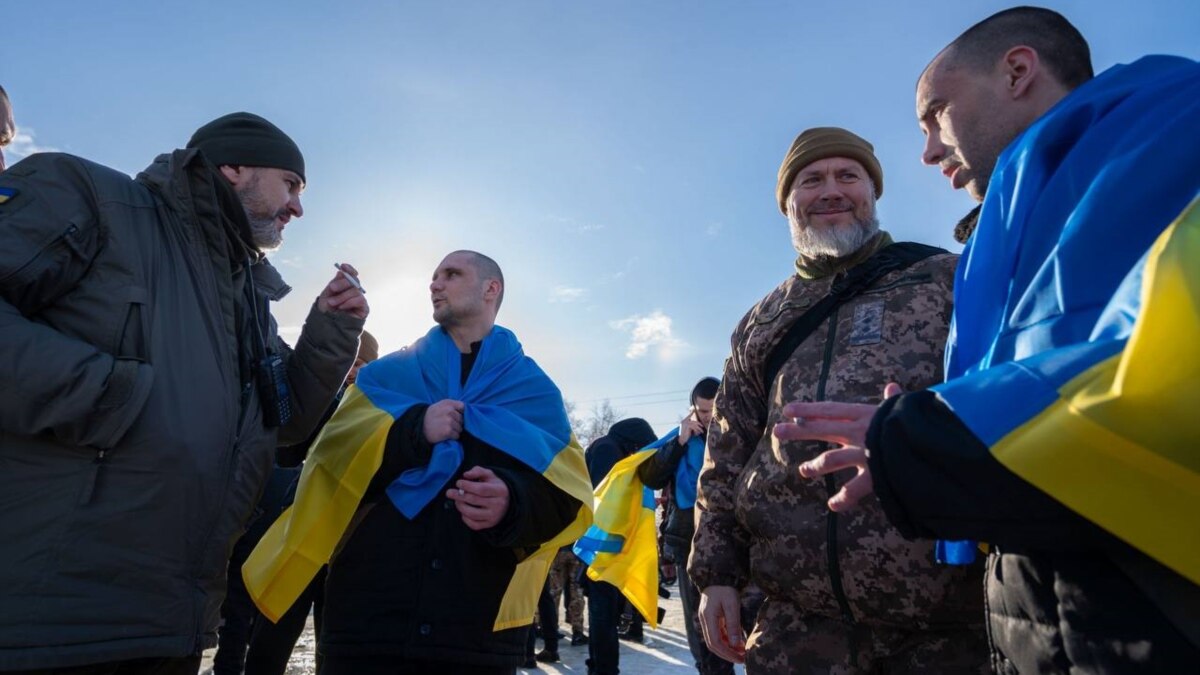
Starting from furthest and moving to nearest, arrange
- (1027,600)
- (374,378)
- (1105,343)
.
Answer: (374,378), (1027,600), (1105,343)

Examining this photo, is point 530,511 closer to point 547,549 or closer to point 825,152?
point 547,549

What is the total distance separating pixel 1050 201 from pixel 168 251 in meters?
2.42

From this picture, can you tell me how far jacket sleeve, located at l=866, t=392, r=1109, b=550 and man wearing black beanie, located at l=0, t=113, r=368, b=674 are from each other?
6.28ft

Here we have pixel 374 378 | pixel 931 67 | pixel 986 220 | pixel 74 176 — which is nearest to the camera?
pixel 986 220

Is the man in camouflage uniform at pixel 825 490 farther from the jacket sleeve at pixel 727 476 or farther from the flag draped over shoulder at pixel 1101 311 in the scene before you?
the flag draped over shoulder at pixel 1101 311

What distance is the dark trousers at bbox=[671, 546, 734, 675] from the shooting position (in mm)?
5031

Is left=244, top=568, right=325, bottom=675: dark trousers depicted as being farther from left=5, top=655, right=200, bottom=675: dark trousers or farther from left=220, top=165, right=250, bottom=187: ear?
left=220, top=165, right=250, bottom=187: ear

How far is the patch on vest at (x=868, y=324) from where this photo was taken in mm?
2451

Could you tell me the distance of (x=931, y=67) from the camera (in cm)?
200

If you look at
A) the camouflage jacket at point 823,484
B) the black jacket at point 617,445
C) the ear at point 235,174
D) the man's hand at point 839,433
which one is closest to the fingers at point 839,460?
the man's hand at point 839,433

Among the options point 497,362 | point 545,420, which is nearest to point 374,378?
point 497,362

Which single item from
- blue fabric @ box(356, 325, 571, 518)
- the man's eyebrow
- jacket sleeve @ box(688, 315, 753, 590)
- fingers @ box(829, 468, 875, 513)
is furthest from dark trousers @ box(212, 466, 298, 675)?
the man's eyebrow

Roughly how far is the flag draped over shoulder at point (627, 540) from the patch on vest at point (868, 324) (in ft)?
11.8

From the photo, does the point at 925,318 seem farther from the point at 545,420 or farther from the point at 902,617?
the point at 545,420
